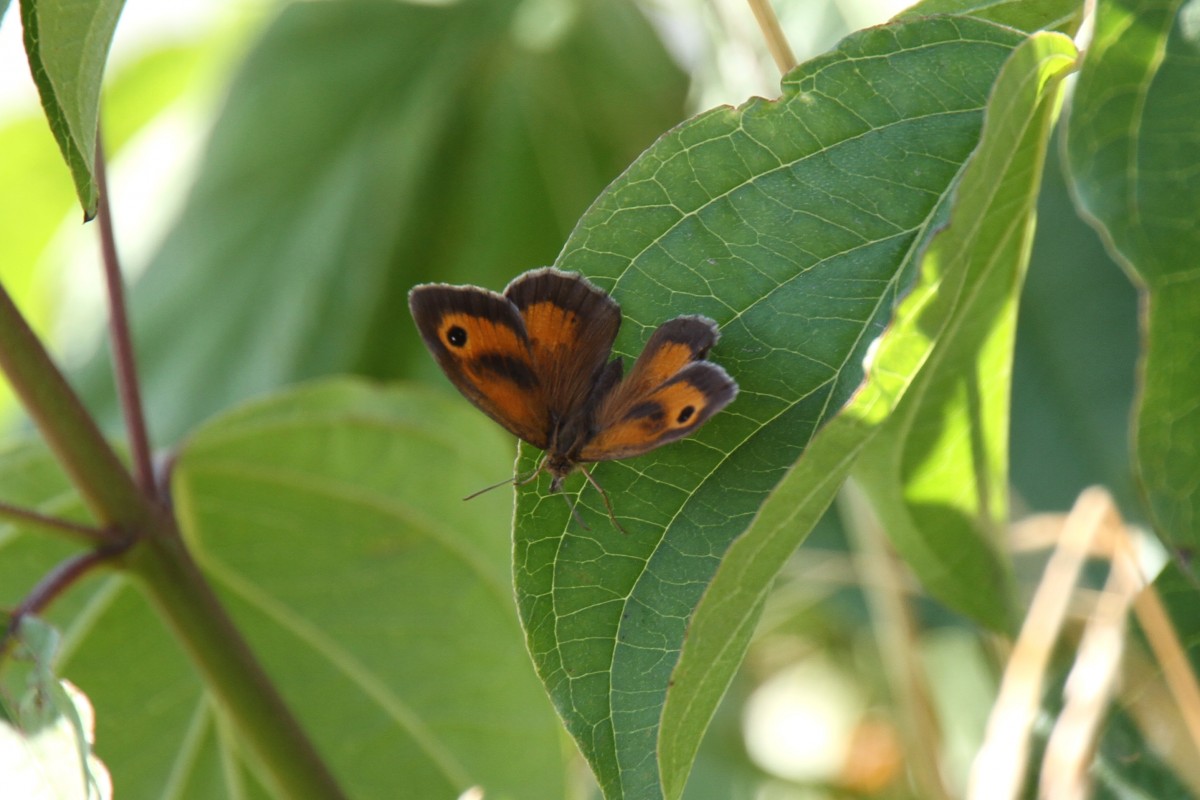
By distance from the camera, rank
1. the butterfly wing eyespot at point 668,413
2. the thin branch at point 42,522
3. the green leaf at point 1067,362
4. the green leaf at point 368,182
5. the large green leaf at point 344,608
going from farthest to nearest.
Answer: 1. the green leaf at point 368,182
2. the green leaf at point 1067,362
3. the large green leaf at point 344,608
4. the thin branch at point 42,522
5. the butterfly wing eyespot at point 668,413

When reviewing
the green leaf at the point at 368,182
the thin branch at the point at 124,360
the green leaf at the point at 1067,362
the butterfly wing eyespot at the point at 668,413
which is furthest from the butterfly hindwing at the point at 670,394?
the green leaf at the point at 368,182

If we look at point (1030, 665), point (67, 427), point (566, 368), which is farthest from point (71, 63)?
point (1030, 665)

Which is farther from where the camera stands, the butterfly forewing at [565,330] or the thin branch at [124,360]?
the thin branch at [124,360]

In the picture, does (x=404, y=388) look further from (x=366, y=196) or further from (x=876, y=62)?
(x=366, y=196)

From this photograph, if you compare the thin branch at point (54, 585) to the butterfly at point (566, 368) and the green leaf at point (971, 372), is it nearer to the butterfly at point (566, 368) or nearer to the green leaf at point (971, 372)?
the butterfly at point (566, 368)

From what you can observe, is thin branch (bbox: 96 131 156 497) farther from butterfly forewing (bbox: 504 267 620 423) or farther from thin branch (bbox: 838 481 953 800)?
thin branch (bbox: 838 481 953 800)
